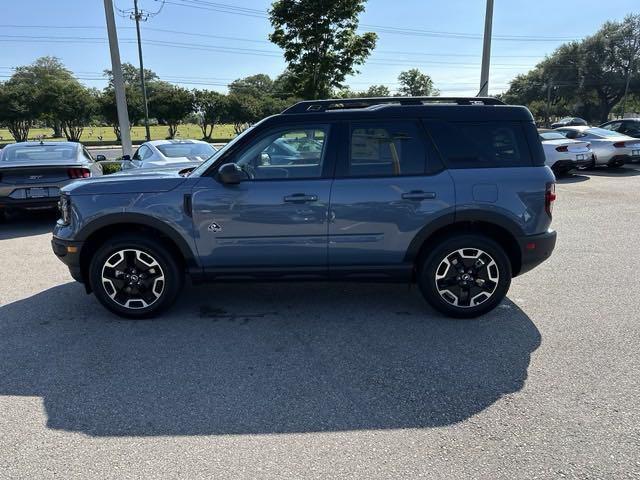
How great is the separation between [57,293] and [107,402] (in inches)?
97.1

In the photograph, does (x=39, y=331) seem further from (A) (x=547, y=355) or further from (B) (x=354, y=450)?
(A) (x=547, y=355)

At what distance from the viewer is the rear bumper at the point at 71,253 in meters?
4.07

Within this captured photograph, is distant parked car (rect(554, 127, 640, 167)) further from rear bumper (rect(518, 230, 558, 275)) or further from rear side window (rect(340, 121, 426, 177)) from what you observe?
rear side window (rect(340, 121, 426, 177))

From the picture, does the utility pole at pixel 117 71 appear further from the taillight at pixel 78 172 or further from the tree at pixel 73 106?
the tree at pixel 73 106

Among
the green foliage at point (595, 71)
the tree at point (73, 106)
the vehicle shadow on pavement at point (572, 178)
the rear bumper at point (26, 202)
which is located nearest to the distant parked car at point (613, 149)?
the vehicle shadow on pavement at point (572, 178)

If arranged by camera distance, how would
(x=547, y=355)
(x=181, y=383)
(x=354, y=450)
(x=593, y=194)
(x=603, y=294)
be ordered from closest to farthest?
1. (x=354, y=450)
2. (x=181, y=383)
3. (x=547, y=355)
4. (x=603, y=294)
5. (x=593, y=194)

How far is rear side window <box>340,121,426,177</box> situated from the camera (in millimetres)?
3963

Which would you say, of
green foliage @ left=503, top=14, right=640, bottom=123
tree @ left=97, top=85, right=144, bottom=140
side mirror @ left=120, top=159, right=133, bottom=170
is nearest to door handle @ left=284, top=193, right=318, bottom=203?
side mirror @ left=120, top=159, right=133, bottom=170

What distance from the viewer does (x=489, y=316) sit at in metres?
4.21

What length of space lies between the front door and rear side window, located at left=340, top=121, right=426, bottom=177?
0.27m

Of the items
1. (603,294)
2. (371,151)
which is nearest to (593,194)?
(603,294)

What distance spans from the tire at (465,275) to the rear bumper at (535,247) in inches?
6.6

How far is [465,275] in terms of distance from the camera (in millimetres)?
4074

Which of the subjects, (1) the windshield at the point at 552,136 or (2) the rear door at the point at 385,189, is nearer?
(2) the rear door at the point at 385,189
